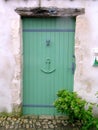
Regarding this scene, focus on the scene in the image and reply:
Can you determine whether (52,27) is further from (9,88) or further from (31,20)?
(9,88)

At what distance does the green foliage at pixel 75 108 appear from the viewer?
5.87 metres

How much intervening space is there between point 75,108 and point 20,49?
5.86 feet

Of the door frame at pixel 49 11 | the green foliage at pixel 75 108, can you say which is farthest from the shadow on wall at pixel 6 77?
the green foliage at pixel 75 108

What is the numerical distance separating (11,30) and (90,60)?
189cm

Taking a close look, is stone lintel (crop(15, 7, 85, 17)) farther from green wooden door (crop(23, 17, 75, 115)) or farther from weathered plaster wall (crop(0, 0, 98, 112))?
green wooden door (crop(23, 17, 75, 115))

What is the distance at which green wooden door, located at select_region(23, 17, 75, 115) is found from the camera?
20.9ft

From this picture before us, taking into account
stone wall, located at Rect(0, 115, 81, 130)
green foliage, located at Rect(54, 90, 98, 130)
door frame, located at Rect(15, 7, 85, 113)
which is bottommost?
stone wall, located at Rect(0, 115, 81, 130)

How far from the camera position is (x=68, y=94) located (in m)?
6.08

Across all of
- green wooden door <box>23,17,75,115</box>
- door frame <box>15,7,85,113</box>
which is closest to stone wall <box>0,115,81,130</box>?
green wooden door <box>23,17,75,115</box>

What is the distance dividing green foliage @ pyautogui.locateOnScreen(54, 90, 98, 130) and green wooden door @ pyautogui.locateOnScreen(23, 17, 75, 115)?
515 mm

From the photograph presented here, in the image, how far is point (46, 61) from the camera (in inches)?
255

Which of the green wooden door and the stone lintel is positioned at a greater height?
the stone lintel

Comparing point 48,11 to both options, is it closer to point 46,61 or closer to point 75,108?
point 46,61

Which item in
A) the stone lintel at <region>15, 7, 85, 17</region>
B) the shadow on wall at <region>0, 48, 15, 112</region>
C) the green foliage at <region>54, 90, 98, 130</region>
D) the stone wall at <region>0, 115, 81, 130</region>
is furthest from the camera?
the shadow on wall at <region>0, 48, 15, 112</region>
